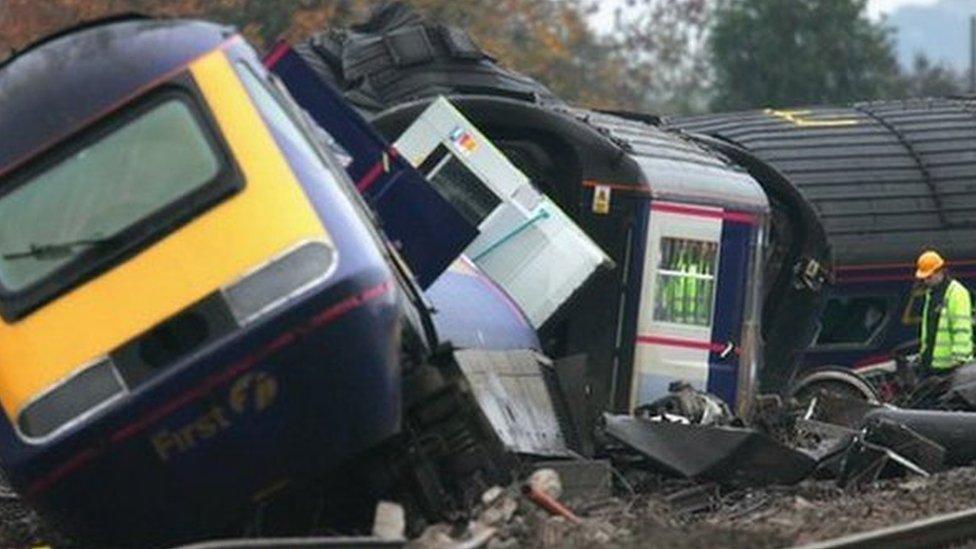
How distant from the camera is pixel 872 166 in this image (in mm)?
21891

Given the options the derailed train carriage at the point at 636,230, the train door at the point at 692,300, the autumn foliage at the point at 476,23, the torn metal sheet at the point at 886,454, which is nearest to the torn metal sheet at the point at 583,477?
the torn metal sheet at the point at 886,454

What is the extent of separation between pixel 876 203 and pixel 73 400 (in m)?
14.3

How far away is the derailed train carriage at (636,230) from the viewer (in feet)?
46.2

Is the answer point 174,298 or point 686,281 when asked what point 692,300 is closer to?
point 686,281

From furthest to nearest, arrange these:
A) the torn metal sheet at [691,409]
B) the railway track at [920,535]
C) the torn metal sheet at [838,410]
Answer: the torn metal sheet at [838,410], the torn metal sheet at [691,409], the railway track at [920,535]

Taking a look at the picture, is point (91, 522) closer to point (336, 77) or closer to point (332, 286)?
point (332, 286)

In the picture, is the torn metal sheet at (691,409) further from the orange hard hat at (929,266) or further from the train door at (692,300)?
the orange hard hat at (929,266)

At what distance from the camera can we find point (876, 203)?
21.4 m

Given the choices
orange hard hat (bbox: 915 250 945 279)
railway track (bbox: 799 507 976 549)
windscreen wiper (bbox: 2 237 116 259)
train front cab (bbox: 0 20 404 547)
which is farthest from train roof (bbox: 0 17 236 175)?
orange hard hat (bbox: 915 250 945 279)

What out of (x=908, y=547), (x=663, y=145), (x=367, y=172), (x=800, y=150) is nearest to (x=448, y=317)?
(x=367, y=172)

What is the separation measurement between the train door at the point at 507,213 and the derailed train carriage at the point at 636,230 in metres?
0.16

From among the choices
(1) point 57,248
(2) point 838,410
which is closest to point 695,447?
(2) point 838,410

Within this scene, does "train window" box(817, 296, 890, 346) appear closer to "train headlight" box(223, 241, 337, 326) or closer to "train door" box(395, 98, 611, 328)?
"train door" box(395, 98, 611, 328)

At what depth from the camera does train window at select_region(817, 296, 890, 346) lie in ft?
68.1
